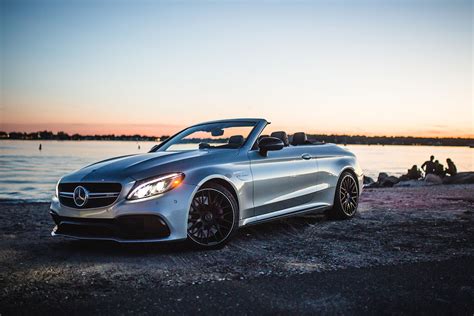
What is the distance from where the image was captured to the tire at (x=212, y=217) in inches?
207

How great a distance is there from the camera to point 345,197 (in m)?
7.82

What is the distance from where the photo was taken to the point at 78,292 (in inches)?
152

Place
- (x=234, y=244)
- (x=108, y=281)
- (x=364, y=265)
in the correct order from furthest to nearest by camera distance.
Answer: (x=234, y=244), (x=364, y=265), (x=108, y=281)

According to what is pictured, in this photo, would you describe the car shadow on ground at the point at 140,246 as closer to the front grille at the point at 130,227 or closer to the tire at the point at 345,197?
the front grille at the point at 130,227

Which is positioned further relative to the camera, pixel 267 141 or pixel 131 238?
pixel 267 141

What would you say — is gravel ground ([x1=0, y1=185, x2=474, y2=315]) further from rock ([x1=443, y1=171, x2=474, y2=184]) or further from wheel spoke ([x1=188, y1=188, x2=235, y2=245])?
rock ([x1=443, y1=171, x2=474, y2=184])

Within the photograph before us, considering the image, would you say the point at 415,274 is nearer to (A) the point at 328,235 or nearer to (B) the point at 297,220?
(A) the point at 328,235

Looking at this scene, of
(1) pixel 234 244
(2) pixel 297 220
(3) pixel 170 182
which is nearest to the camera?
(3) pixel 170 182

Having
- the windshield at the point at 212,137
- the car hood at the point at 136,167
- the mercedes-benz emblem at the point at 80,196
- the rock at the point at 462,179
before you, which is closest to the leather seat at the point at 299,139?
the windshield at the point at 212,137

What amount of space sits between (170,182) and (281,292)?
6.08ft

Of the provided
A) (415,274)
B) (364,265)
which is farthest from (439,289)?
(364,265)

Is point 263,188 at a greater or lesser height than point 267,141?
lesser

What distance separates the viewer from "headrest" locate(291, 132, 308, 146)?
7352 mm

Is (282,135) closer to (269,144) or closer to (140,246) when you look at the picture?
(269,144)
